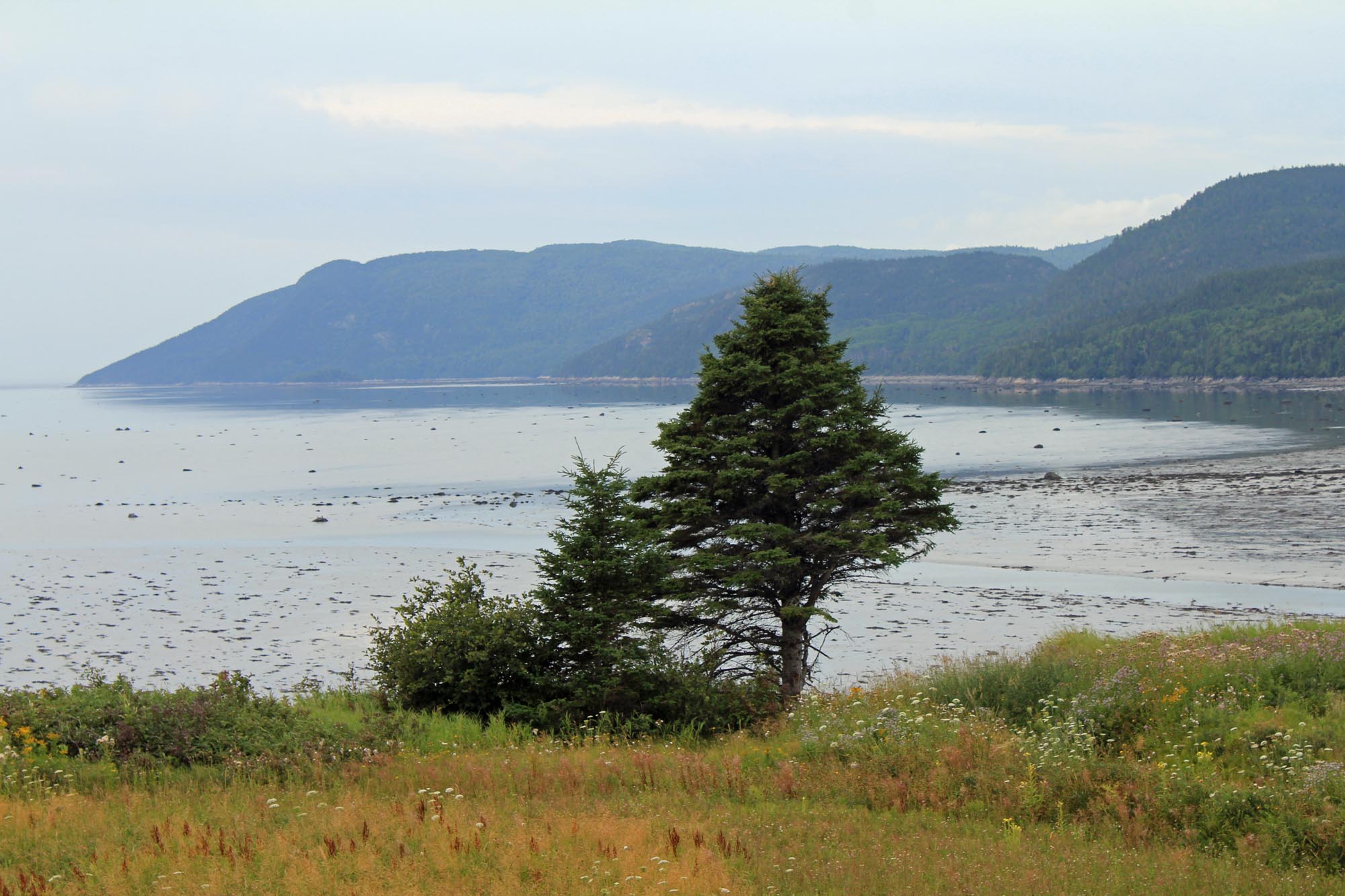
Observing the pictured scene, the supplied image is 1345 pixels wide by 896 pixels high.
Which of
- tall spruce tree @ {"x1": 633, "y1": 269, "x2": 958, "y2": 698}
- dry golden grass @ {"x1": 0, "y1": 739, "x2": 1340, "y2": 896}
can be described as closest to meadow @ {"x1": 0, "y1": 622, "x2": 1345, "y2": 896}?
dry golden grass @ {"x1": 0, "y1": 739, "x2": 1340, "y2": 896}

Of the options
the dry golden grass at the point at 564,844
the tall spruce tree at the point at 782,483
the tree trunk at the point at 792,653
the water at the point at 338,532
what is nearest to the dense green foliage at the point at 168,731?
the dry golden grass at the point at 564,844

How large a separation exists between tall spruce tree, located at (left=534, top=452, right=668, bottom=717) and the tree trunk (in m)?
3.27

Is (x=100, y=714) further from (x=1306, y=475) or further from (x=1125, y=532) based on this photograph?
(x=1306, y=475)

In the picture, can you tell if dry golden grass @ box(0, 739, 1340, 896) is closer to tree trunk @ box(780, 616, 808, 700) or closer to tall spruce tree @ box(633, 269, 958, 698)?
tall spruce tree @ box(633, 269, 958, 698)

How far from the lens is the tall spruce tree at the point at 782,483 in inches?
797

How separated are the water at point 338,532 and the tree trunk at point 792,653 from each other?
19.6 feet

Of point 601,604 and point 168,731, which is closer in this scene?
point 168,731

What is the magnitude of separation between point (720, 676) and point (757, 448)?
4.72m

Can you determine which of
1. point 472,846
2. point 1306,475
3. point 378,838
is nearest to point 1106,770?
point 472,846

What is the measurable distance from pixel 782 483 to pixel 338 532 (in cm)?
3850

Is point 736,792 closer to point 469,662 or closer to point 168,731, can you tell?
point 469,662

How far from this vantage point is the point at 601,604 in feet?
58.3

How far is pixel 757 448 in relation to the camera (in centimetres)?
2133

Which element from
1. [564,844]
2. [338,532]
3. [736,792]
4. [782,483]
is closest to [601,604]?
[782,483]
